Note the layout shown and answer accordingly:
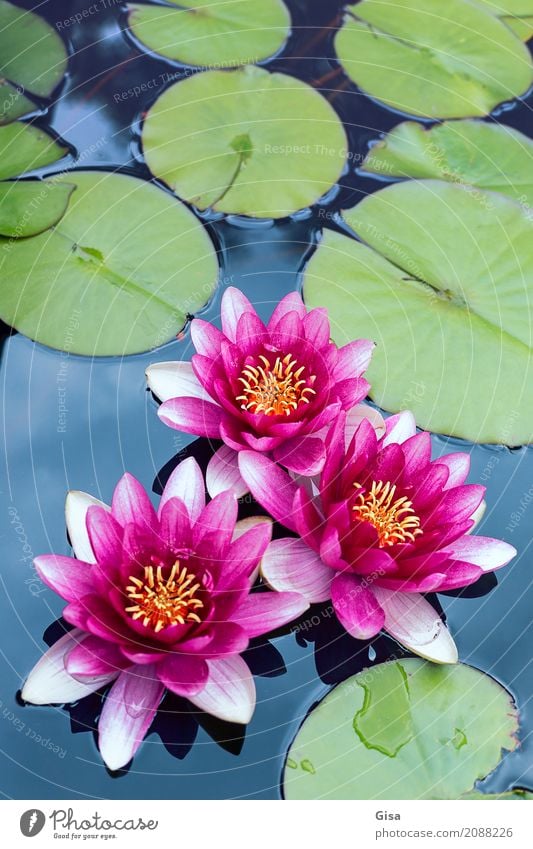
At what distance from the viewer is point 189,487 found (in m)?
1.49

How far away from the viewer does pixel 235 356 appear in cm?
159

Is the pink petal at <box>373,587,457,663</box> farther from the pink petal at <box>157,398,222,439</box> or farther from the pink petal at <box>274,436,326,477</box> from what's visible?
the pink petal at <box>157,398,222,439</box>

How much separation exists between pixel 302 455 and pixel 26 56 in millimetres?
1484

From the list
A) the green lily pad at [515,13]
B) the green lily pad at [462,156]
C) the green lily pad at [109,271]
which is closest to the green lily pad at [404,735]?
the green lily pad at [109,271]

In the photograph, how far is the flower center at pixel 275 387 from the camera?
157 centimetres

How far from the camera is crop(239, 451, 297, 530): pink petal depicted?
149 cm

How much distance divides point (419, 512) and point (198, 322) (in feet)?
1.94

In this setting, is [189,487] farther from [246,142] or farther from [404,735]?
[246,142]

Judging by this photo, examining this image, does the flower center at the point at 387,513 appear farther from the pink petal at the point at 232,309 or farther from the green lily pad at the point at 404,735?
the pink petal at the point at 232,309

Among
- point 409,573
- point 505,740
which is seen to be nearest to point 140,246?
point 409,573

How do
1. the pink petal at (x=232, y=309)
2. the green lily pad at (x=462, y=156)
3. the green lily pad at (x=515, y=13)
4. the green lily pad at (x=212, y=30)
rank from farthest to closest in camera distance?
the green lily pad at (x=515, y=13)
the green lily pad at (x=212, y=30)
the green lily pad at (x=462, y=156)
the pink petal at (x=232, y=309)

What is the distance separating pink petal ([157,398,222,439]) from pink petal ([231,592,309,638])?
374 mm

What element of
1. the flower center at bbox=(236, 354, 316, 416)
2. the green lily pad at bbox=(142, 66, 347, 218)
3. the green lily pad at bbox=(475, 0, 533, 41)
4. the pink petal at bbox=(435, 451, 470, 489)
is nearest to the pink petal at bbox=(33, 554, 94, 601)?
the flower center at bbox=(236, 354, 316, 416)

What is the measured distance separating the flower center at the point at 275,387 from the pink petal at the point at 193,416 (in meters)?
0.07
